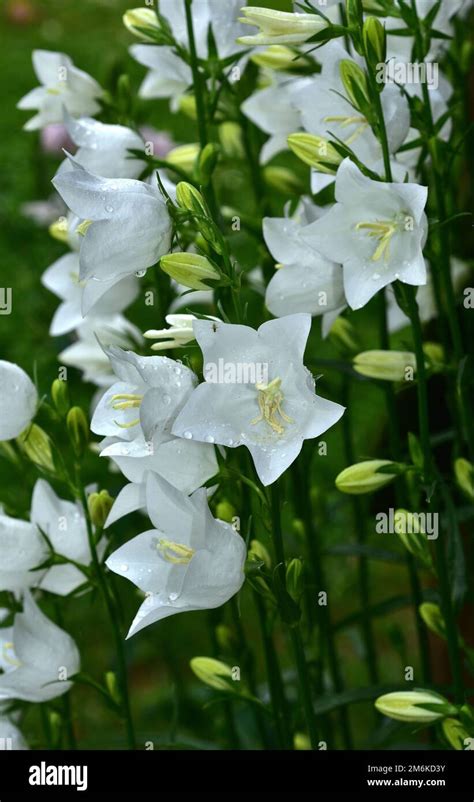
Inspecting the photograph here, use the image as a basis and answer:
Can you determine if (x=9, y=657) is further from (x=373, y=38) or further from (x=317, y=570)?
(x=373, y=38)

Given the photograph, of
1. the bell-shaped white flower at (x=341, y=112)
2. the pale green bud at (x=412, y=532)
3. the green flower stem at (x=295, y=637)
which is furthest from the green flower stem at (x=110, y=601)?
the bell-shaped white flower at (x=341, y=112)

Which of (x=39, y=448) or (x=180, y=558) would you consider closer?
(x=180, y=558)

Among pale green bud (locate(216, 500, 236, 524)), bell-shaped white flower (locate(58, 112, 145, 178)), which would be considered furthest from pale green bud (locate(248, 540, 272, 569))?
bell-shaped white flower (locate(58, 112, 145, 178))

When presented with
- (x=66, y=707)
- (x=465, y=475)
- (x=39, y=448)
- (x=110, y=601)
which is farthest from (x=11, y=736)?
(x=465, y=475)

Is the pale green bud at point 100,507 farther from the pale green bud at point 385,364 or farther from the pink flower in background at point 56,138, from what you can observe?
the pink flower in background at point 56,138

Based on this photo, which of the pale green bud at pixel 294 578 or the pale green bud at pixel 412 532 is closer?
the pale green bud at pixel 294 578

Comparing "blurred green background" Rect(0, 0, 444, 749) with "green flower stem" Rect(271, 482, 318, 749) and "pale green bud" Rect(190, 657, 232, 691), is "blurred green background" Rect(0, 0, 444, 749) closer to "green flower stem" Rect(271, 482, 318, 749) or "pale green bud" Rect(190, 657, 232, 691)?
"pale green bud" Rect(190, 657, 232, 691)

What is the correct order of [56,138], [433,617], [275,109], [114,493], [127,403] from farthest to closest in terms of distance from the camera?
[56,138], [114,493], [275,109], [433,617], [127,403]
